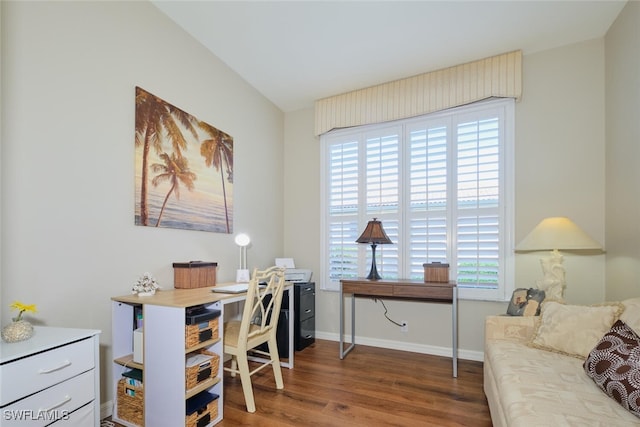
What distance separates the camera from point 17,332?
136cm

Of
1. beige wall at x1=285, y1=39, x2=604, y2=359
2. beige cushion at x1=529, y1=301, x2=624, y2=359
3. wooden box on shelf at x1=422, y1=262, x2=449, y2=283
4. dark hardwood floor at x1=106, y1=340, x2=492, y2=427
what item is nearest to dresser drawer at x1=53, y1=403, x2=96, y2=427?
dark hardwood floor at x1=106, y1=340, x2=492, y2=427

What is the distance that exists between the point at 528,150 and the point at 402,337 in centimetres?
220

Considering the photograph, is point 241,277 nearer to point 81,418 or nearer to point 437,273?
point 81,418

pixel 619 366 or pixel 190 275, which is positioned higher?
pixel 190 275

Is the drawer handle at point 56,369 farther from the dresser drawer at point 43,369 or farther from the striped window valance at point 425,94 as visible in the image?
the striped window valance at point 425,94

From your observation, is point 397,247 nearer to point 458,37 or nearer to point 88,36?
point 458,37

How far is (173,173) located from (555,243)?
297 centimetres

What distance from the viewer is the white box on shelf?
190 cm

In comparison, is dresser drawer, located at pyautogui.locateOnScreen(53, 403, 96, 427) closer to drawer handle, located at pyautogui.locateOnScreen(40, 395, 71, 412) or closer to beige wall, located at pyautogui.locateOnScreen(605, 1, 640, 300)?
drawer handle, located at pyautogui.locateOnScreen(40, 395, 71, 412)

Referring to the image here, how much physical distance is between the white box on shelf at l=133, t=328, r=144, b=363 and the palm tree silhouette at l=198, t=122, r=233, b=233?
1.30 m

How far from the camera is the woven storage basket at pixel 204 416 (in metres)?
1.78

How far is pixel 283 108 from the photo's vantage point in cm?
407

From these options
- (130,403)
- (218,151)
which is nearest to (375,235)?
(218,151)

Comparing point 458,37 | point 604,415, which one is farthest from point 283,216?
point 604,415
